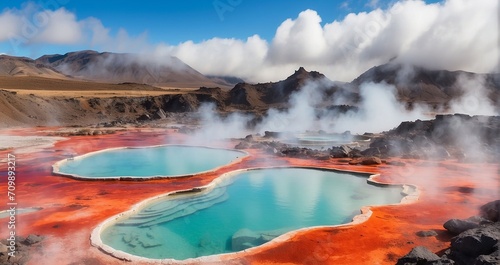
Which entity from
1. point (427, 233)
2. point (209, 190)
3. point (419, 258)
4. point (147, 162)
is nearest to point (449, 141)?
point (427, 233)

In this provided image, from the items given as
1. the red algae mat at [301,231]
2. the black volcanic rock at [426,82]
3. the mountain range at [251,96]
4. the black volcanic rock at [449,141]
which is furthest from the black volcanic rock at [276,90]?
the red algae mat at [301,231]

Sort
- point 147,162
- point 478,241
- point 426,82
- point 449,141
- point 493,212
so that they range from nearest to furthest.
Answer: point 478,241 < point 493,212 < point 147,162 < point 449,141 < point 426,82

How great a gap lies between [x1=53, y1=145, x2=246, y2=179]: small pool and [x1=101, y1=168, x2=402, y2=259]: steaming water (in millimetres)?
3793

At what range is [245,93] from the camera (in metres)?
64.4

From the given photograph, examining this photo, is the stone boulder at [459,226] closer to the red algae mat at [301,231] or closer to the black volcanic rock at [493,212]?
the red algae mat at [301,231]

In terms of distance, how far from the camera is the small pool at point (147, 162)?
55.7ft

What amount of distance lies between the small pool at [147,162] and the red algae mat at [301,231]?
1.17 meters

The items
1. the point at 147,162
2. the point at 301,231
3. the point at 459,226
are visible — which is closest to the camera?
the point at 459,226

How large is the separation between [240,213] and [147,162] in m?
10.2

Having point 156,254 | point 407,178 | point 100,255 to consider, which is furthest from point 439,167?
point 100,255

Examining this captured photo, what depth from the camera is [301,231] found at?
359 inches

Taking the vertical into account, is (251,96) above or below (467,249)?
above

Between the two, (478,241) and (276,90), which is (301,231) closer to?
(478,241)

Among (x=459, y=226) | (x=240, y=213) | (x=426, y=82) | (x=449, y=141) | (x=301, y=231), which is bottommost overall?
(x=240, y=213)
